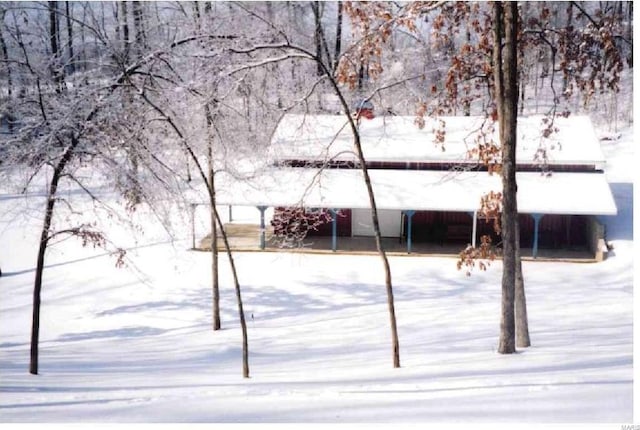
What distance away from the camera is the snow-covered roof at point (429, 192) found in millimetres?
18469

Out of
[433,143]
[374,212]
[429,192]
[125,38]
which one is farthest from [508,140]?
[433,143]

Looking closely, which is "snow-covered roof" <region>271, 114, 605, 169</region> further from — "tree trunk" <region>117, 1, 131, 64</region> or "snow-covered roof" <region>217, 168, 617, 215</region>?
"tree trunk" <region>117, 1, 131, 64</region>

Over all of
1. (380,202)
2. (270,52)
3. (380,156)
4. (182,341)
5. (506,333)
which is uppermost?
(270,52)

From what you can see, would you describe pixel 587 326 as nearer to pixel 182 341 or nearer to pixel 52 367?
pixel 182 341

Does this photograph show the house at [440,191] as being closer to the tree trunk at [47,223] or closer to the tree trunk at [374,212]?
the tree trunk at [47,223]

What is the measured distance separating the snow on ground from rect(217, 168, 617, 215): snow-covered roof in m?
1.47

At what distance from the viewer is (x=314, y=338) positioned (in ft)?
41.1

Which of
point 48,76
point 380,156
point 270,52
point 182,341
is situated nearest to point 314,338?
point 182,341

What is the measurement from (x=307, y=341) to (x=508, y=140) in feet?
18.0

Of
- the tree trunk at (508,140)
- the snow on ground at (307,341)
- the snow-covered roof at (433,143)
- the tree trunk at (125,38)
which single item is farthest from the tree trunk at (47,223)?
the snow-covered roof at (433,143)

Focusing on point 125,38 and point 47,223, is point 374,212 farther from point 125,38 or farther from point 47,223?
point 125,38

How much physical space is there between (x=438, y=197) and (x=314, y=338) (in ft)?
26.2

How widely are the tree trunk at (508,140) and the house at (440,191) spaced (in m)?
9.11

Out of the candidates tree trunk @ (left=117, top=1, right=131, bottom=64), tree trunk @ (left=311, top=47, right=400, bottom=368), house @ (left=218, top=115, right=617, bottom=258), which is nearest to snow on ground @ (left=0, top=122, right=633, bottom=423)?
tree trunk @ (left=311, top=47, right=400, bottom=368)
